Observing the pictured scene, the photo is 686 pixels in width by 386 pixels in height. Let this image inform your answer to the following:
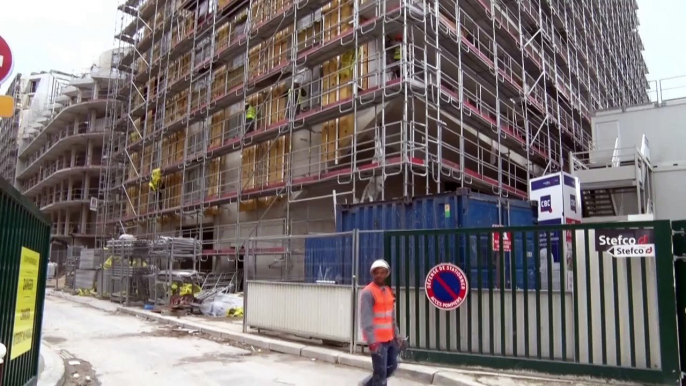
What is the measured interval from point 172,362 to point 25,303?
412cm

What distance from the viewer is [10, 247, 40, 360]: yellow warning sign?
4816 mm

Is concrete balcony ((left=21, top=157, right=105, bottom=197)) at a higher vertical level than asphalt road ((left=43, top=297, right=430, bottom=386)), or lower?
higher

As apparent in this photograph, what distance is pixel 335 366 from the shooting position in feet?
27.5

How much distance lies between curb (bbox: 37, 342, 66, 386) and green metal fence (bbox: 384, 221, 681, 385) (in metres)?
4.78

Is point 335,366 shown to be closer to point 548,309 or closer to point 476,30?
point 548,309

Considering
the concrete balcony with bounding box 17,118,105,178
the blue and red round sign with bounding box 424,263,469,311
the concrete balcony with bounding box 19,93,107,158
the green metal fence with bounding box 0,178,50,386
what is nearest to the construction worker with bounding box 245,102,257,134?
the blue and red round sign with bounding box 424,263,469,311

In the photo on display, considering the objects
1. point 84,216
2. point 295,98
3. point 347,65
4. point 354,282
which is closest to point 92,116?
point 84,216

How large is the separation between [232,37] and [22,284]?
864 inches

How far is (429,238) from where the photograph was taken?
26.4 feet

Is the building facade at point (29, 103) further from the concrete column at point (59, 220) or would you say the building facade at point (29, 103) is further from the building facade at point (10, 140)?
the concrete column at point (59, 220)

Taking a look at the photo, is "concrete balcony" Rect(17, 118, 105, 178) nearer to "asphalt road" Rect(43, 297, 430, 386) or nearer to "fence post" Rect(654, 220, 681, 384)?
"asphalt road" Rect(43, 297, 430, 386)

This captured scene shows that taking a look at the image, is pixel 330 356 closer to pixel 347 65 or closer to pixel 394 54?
pixel 394 54

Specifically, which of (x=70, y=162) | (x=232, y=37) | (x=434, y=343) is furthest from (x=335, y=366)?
(x=70, y=162)

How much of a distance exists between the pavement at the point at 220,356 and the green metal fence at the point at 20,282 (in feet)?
6.66
